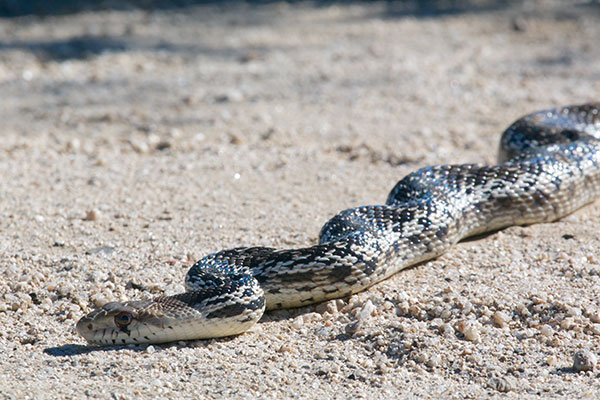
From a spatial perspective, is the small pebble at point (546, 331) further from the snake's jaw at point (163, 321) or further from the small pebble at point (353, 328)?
the snake's jaw at point (163, 321)

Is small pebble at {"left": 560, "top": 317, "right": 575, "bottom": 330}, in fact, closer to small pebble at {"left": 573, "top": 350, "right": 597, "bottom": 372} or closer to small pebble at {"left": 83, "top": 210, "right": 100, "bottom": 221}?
small pebble at {"left": 573, "top": 350, "right": 597, "bottom": 372}

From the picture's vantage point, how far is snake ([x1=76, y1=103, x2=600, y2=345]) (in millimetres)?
5324

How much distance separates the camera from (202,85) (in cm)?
1123

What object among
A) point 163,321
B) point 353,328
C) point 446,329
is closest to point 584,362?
point 446,329

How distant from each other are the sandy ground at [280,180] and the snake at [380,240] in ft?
0.43

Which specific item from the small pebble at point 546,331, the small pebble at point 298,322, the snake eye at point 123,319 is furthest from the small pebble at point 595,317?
the snake eye at point 123,319

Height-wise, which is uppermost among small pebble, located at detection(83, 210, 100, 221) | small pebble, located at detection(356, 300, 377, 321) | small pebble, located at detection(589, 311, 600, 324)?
small pebble, located at detection(589, 311, 600, 324)

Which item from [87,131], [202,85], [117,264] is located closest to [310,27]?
[202,85]

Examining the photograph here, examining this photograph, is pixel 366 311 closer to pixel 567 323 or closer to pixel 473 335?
pixel 473 335

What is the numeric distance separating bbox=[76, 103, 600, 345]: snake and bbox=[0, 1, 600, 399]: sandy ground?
0.43 feet

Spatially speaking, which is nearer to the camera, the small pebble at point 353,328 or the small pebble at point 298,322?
the small pebble at point 353,328

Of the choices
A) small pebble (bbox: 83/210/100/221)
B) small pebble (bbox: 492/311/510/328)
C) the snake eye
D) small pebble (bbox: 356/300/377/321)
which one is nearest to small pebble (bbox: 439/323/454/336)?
small pebble (bbox: 492/311/510/328)

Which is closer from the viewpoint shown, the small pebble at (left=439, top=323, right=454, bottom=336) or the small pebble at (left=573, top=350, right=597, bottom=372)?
the small pebble at (left=573, top=350, right=597, bottom=372)

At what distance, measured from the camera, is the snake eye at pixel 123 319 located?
5254 mm
